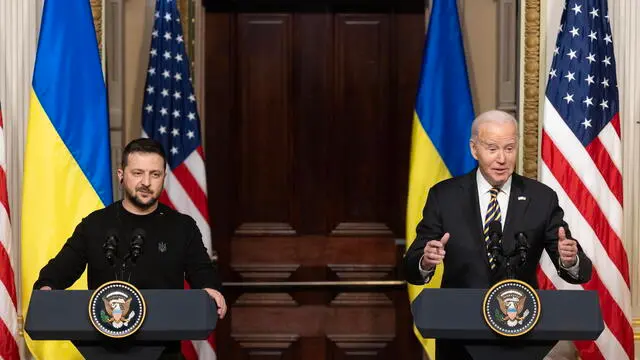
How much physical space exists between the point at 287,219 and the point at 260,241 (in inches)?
8.6

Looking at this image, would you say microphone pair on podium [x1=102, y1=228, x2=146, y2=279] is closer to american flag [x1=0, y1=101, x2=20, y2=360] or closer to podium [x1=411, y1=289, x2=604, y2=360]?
podium [x1=411, y1=289, x2=604, y2=360]

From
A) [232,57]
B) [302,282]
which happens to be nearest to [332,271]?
[302,282]

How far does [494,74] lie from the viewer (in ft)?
20.1

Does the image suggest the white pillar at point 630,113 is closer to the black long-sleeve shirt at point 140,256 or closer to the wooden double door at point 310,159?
the wooden double door at point 310,159

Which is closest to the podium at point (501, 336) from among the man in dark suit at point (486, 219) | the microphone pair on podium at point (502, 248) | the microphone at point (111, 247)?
the microphone pair on podium at point (502, 248)

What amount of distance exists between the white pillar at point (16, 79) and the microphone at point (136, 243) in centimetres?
214

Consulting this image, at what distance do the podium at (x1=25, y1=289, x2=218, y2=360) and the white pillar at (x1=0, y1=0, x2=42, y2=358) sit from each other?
82.4 inches

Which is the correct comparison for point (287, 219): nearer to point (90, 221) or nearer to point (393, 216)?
point (393, 216)

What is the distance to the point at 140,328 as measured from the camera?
3.34 m

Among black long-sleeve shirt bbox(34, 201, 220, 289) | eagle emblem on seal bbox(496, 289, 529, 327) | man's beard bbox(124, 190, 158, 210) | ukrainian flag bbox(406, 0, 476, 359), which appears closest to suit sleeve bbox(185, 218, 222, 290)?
black long-sleeve shirt bbox(34, 201, 220, 289)

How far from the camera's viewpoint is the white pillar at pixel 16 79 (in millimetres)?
5355

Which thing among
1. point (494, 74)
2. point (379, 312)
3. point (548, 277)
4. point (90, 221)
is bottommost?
point (379, 312)

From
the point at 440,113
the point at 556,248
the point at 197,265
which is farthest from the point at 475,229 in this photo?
the point at 440,113

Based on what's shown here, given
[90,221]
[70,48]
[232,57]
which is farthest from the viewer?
[232,57]
